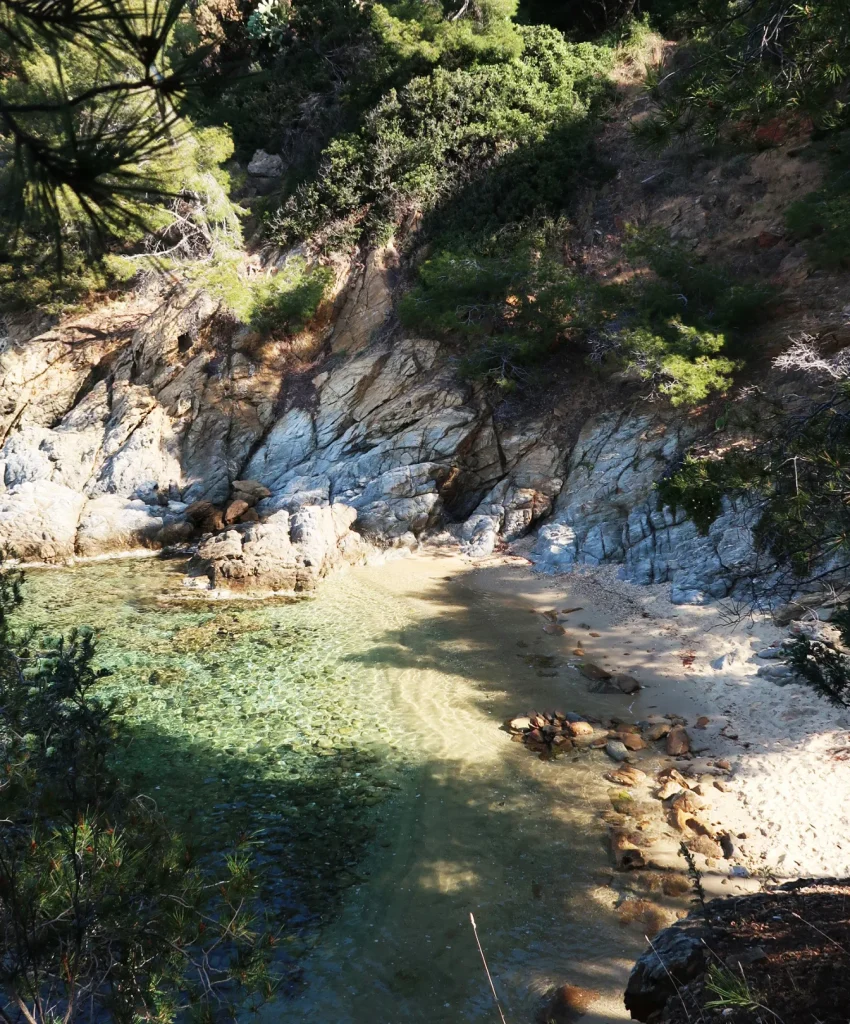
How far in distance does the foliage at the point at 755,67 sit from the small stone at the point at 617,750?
6.11 metres

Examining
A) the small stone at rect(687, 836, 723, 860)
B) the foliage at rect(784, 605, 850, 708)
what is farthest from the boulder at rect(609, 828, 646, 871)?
the foliage at rect(784, 605, 850, 708)

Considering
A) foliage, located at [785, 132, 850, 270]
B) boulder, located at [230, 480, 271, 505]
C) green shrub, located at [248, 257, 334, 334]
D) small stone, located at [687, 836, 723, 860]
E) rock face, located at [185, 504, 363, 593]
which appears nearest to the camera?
small stone, located at [687, 836, 723, 860]

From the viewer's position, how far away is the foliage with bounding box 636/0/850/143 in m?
4.62

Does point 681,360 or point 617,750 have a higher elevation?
point 681,360

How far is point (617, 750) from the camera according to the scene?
7793mm

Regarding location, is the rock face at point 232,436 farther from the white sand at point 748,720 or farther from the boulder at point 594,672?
the boulder at point 594,672

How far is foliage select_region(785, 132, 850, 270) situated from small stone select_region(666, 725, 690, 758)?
10444 millimetres

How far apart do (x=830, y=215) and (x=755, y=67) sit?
9.81 m

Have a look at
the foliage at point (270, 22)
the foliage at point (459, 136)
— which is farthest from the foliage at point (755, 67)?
the foliage at point (270, 22)

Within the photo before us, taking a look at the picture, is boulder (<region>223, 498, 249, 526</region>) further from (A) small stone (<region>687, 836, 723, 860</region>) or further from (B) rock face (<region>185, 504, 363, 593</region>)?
(A) small stone (<region>687, 836, 723, 860</region>)

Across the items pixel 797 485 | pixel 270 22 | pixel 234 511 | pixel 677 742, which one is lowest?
pixel 677 742

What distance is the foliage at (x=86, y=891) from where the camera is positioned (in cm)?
296

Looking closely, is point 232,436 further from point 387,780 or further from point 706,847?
point 706,847

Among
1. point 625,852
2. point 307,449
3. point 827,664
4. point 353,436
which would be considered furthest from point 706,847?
point 307,449
